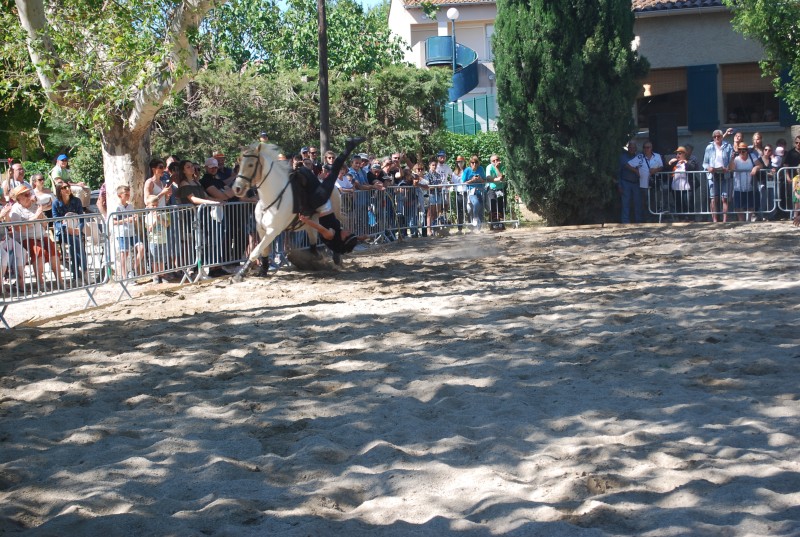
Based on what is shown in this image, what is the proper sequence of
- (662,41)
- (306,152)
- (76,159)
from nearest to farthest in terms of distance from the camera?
1. (306,152)
2. (662,41)
3. (76,159)

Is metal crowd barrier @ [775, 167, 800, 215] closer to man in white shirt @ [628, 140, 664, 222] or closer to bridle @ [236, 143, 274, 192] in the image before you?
man in white shirt @ [628, 140, 664, 222]

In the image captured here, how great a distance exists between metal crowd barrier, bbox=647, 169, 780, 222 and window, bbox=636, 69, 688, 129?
6140 mm

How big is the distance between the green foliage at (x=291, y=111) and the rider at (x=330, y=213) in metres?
15.1

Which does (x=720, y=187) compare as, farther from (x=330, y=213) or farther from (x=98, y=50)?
(x=98, y=50)

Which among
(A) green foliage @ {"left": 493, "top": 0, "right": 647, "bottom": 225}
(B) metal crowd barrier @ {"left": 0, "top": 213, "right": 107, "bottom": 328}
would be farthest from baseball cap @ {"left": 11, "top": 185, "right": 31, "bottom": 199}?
(A) green foliage @ {"left": 493, "top": 0, "right": 647, "bottom": 225}

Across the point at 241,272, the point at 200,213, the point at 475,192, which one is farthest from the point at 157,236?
the point at 475,192

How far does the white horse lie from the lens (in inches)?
524

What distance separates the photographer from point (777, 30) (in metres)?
21.9

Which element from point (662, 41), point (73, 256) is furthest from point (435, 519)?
point (662, 41)

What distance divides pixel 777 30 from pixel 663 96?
5477 mm

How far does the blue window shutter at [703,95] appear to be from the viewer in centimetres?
2616

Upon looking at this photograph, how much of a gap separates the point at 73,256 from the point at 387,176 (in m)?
9.47

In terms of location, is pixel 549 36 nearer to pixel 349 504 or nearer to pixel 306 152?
pixel 306 152

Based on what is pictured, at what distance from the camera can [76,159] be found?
100ft
